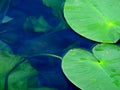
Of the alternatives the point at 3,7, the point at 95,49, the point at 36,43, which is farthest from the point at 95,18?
the point at 3,7

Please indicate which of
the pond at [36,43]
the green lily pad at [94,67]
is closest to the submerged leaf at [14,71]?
the pond at [36,43]

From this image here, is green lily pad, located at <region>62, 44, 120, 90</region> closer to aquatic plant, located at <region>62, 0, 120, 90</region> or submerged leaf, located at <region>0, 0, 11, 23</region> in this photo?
aquatic plant, located at <region>62, 0, 120, 90</region>

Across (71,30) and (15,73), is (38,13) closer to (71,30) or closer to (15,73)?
(71,30)

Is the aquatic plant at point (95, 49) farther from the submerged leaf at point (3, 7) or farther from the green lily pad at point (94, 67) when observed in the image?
the submerged leaf at point (3, 7)

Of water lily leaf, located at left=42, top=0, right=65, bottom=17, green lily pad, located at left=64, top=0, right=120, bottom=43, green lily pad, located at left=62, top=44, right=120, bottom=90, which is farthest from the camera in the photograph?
water lily leaf, located at left=42, top=0, right=65, bottom=17

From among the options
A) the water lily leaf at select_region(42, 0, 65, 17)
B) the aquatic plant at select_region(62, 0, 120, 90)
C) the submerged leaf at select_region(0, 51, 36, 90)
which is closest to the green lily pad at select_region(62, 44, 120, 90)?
the aquatic plant at select_region(62, 0, 120, 90)

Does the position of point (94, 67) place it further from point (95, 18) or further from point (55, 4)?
point (55, 4)

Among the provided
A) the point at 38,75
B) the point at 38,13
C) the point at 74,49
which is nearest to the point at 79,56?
the point at 74,49
